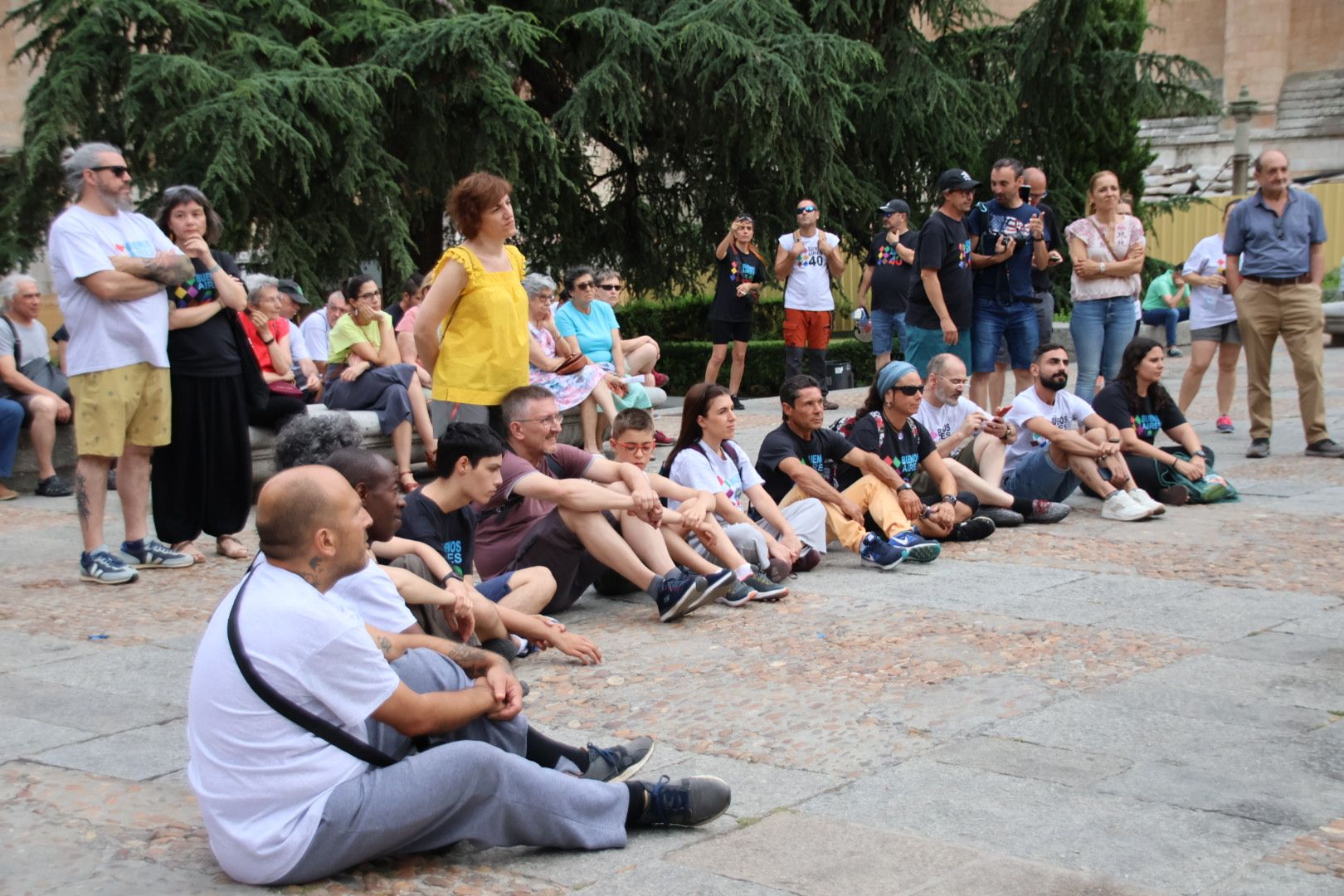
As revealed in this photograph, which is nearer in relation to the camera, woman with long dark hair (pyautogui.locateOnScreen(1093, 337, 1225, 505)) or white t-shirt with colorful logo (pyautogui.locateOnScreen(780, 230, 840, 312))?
woman with long dark hair (pyautogui.locateOnScreen(1093, 337, 1225, 505))

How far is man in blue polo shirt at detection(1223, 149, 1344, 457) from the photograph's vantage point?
400 inches

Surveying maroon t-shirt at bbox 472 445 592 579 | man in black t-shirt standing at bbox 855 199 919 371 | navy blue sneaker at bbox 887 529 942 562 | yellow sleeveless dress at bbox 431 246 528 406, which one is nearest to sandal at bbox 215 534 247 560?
yellow sleeveless dress at bbox 431 246 528 406

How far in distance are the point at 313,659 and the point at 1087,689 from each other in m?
2.88

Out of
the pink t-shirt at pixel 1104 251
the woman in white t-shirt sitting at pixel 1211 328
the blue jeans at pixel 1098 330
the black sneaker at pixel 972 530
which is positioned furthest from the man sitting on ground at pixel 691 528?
the woman in white t-shirt sitting at pixel 1211 328

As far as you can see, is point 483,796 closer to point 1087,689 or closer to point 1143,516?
point 1087,689

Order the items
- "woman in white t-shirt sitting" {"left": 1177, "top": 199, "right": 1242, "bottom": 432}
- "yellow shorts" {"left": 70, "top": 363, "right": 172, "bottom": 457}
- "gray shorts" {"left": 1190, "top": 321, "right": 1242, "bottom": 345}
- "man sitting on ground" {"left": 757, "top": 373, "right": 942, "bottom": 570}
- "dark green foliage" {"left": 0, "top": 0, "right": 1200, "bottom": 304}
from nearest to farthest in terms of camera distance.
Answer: "yellow shorts" {"left": 70, "top": 363, "right": 172, "bottom": 457} < "man sitting on ground" {"left": 757, "top": 373, "right": 942, "bottom": 570} < "woman in white t-shirt sitting" {"left": 1177, "top": 199, "right": 1242, "bottom": 432} < "gray shorts" {"left": 1190, "top": 321, "right": 1242, "bottom": 345} < "dark green foliage" {"left": 0, "top": 0, "right": 1200, "bottom": 304}

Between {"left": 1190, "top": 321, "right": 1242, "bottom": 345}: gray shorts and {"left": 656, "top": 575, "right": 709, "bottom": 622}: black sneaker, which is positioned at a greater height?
{"left": 1190, "top": 321, "right": 1242, "bottom": 345}: gray shorts

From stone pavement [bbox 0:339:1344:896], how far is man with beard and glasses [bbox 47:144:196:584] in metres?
0.52

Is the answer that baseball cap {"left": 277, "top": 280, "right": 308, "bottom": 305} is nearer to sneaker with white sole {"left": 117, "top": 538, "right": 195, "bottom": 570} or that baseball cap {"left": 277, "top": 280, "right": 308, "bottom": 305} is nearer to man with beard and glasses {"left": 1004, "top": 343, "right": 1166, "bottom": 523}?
sneaker with white sole {"left": 117, "top": 538, "right": 195, "bottom": 570}

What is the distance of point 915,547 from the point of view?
24.3ft

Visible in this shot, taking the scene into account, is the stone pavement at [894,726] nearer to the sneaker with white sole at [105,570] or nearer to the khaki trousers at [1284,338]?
the sneaker with white sole at [105,570]

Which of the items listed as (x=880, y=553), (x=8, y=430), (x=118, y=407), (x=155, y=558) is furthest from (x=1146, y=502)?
(x=8, y=430)

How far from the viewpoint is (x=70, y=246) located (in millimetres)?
6797

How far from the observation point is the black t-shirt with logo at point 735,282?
13.5 m
